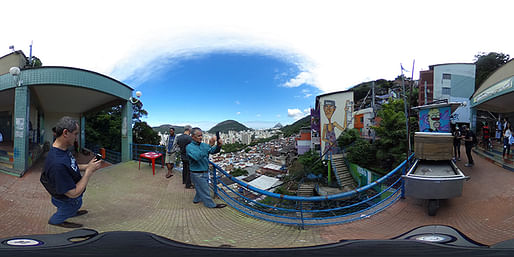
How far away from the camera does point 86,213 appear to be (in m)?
2.60

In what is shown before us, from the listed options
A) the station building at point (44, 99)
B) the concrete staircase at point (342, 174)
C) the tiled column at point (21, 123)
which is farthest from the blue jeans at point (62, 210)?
the concrete staircase at point (342, 174)

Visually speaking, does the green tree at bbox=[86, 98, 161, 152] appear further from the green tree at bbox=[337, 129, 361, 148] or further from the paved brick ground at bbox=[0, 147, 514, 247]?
the green tree at bbox=[337, 129, 361, 148]

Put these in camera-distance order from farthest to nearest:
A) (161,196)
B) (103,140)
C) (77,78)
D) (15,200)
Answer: (103,140), (77,78), (161,196), (15,200)

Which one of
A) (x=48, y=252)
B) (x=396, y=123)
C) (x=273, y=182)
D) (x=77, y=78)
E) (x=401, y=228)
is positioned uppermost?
(x=77, y=78)

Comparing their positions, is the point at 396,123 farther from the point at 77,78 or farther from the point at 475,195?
the point at 77,78

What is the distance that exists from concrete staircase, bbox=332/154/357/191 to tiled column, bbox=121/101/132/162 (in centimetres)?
1375

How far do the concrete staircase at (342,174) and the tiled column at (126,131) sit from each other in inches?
541

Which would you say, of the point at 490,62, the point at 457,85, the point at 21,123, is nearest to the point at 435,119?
the point at 21,123

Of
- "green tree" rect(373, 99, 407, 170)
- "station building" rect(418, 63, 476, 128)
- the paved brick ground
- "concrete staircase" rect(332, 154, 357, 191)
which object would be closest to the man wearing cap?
the paved brick ground

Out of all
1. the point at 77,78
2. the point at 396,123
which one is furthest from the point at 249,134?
the point at 77,78

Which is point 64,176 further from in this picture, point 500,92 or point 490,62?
point 490,62

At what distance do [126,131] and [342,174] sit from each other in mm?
14455

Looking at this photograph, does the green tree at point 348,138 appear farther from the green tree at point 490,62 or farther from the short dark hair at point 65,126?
the green tree at point 490,62

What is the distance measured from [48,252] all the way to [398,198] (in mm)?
5089
